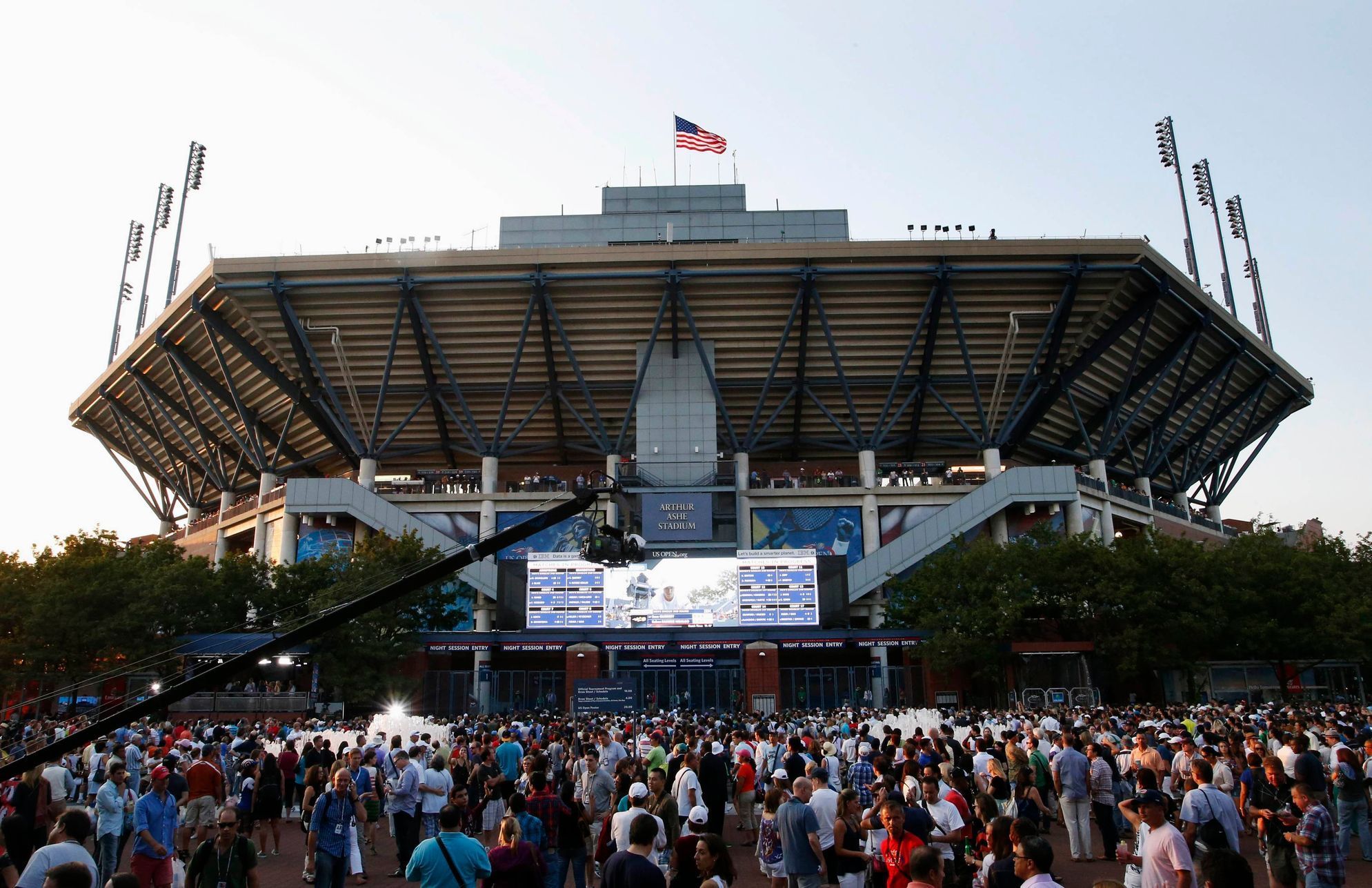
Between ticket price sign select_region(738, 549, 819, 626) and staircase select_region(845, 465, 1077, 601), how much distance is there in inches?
167

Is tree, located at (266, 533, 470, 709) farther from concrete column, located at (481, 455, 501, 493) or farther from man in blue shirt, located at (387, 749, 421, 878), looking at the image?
man in blue shirt, located at (387, 749, 421, 878)

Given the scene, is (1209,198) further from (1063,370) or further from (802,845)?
(802,845)

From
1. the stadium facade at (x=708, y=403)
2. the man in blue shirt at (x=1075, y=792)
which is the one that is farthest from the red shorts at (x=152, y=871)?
the stadium facade at (x=708, y=403)

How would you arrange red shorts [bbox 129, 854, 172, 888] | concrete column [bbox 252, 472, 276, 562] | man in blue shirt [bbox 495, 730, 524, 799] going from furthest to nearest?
concrete column [bbox 252, 472, 276, 562] < man in blue shirt [bbox 495, 730, 524, 799] < red shorts [bbox 129, 854, 172, 888]

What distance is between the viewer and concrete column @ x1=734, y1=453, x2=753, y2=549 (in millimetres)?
56000

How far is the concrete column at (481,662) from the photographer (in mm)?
50031

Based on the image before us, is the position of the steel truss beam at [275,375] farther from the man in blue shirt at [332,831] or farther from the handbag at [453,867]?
the handbag at [453,867]

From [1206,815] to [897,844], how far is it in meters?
4.09

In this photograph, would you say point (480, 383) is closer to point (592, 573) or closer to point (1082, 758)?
point (592, 573)

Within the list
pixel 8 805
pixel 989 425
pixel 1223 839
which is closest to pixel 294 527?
pixel 989 425

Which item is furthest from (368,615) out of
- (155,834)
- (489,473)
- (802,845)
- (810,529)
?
(802,845)

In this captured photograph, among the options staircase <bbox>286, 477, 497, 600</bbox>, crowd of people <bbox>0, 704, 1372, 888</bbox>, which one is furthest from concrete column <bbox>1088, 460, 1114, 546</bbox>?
staircase <bbox>286, 477, 497, 600</bbox>

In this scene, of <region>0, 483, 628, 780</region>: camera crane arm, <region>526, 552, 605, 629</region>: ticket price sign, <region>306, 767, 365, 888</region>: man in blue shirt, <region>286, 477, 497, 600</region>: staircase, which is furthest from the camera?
<region>286, 477, 497, 600</region>: staircase

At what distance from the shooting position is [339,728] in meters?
30.6
